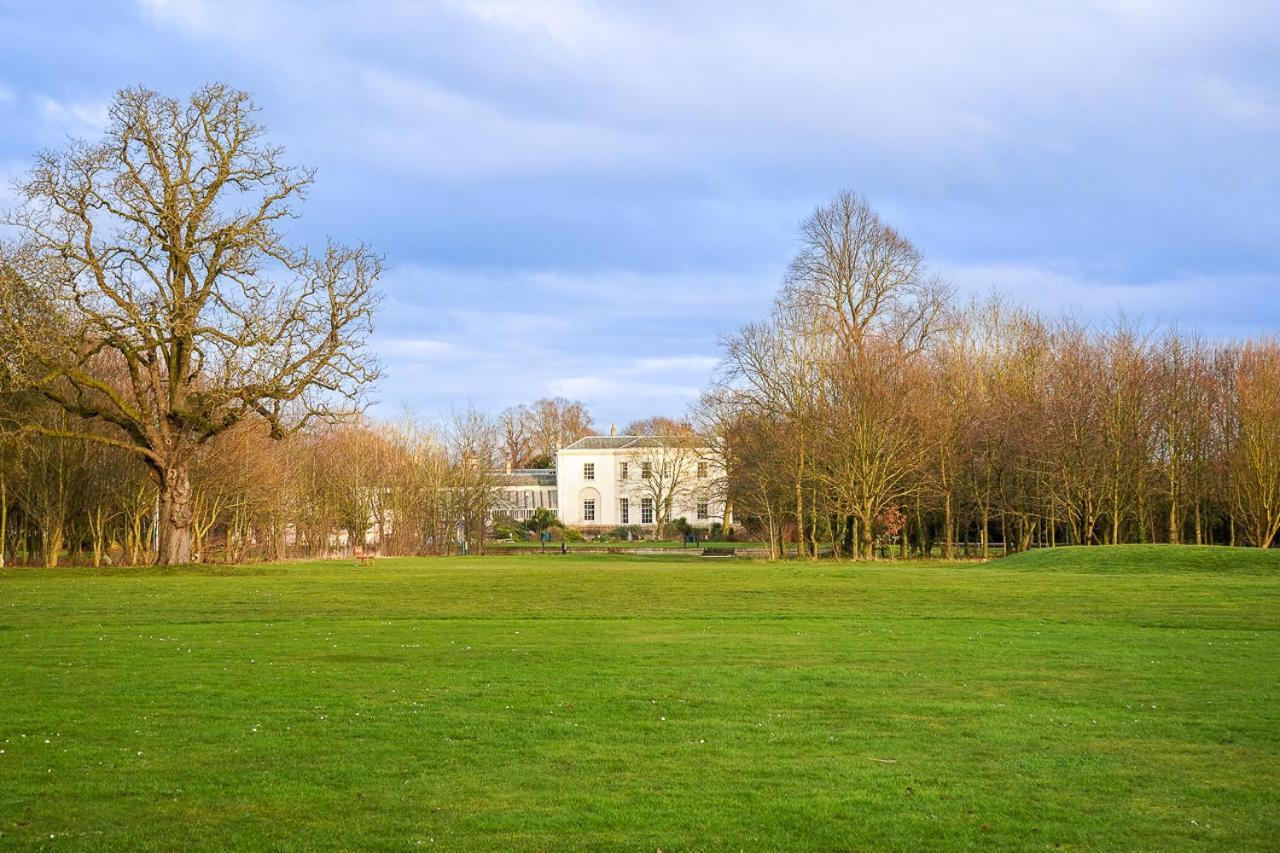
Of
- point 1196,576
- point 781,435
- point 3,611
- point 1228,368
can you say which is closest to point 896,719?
point 3,611

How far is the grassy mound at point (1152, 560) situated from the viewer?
3716 centimetres

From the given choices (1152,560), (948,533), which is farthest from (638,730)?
(948,533)

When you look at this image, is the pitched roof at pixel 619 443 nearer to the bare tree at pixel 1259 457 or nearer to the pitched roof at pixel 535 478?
the pitched roof at pixel 535 478

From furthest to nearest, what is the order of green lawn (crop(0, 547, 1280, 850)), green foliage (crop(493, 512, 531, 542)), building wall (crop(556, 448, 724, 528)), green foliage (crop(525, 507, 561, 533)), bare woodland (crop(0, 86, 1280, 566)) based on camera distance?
1. building wall (crop(556, 448, 724, 528))
2. green foliage (crop(525, 507, 561, 533))
3. green foliage (crop(493, 512, 531, 542))
4. bare woodland (crop(0, 86, 1280, 566))
5. green lawn (crop(0, 547, 1280, 850))

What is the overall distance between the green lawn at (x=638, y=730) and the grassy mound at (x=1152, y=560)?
16.2m

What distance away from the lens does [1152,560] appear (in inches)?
1554

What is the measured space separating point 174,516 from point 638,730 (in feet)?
105

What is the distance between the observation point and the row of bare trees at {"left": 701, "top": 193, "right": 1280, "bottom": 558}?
4988 cm

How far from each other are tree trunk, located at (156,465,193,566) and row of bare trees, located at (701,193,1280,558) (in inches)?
980

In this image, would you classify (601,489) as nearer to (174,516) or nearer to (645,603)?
(174,516)

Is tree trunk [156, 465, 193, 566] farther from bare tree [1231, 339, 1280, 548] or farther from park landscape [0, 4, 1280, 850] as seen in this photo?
bare tree [1231, 339, 1280, 548]

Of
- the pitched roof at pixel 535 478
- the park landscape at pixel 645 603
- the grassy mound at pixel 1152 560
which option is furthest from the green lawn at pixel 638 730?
the pitched roof at pixel 535 478

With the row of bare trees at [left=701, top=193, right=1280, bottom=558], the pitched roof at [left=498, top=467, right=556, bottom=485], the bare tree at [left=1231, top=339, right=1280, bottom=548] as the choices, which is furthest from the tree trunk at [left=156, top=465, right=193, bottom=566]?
the pitched roof at [left=498, top=467, right=556, bottom=485]

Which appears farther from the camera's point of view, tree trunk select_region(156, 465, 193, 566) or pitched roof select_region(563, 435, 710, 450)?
pitched roof select_region(563, 435, 710, 450)
